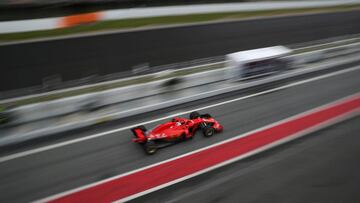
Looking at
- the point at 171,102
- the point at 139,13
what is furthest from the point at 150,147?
the point at 139,13

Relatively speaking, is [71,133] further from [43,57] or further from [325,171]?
[325,171]

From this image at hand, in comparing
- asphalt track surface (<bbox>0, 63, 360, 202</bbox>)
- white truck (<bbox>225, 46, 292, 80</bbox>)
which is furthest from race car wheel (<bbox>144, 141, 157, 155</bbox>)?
white truck (<bbox>225, 46, 292, 80</bbox>)

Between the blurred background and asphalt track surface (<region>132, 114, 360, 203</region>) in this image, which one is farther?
the blurred background

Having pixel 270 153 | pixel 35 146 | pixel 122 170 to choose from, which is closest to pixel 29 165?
pixel 35 146

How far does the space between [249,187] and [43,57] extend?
1197 cm

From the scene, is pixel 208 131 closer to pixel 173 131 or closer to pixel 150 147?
pixel 173 131

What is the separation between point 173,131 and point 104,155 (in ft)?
7.66

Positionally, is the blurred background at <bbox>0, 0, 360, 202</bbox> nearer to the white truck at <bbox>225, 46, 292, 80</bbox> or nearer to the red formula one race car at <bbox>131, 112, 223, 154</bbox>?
the white truck at <bbox>225, 46, 292, 80</bbox>

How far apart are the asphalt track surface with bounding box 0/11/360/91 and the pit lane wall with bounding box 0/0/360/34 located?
177 centimetres

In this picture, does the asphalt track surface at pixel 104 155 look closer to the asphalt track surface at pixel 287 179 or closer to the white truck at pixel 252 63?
the asphalt track surface at pixel 287 179

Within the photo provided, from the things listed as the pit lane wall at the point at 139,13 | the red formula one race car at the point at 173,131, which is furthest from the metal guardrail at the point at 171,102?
the pit lane wall at the point at 139,13

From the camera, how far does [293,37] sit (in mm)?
23000

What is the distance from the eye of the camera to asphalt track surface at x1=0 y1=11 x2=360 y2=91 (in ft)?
51.1

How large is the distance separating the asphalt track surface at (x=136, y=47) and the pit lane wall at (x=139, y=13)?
177 centimetres
